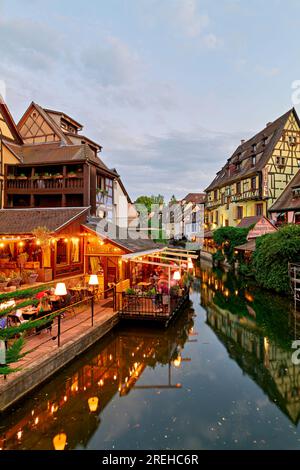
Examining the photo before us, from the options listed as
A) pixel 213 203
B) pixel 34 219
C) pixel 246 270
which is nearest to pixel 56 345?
pixel 34 219

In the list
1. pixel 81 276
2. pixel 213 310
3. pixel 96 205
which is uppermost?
pixel 96 205

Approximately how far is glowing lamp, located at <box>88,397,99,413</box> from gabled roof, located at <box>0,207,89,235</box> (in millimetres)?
8204

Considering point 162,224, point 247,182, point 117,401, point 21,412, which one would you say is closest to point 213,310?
point 117,401

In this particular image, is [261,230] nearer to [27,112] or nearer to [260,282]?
[260,282]

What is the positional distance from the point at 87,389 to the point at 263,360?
540cm

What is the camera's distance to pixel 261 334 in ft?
36.2

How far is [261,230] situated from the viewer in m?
22.2

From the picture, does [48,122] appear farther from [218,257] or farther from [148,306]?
[218,257]

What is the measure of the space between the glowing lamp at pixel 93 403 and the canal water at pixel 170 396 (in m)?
0.02

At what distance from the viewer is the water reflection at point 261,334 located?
23.5ft

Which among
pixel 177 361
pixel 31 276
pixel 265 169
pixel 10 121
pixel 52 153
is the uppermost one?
pixel 10 121

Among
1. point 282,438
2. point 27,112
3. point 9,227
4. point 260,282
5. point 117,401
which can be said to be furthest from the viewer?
point 27,112

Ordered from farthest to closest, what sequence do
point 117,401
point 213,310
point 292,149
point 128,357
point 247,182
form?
point 247,182 < point 292,149 < point 213,310 < point 128,357 < point 117,401

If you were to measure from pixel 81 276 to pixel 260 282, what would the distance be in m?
12.7
